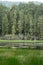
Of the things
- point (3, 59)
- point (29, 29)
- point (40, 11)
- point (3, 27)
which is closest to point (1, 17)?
point (3, 27)

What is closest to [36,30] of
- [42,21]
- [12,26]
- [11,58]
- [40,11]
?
[42,21]

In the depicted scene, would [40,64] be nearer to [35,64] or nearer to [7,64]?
[35,64]

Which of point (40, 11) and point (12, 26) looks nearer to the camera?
point (12, 26)

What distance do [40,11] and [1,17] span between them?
1230cm

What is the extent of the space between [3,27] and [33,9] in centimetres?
1460

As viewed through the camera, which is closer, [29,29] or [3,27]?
[3,27]

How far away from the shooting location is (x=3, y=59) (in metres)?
12.5

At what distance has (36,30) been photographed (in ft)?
138

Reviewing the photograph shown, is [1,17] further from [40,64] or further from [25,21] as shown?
[40,64]

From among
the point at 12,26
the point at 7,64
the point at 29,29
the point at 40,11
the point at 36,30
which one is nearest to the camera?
the point at 7,64

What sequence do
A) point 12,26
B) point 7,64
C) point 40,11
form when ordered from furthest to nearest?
point 40,11 → point 12,26 → point 7,64

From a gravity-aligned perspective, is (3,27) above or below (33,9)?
below

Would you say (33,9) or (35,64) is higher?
(33,9)

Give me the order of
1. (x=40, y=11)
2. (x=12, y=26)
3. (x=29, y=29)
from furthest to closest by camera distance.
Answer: (x=40, y=11)
(x=29, y=29)
(x=12, y=26)
